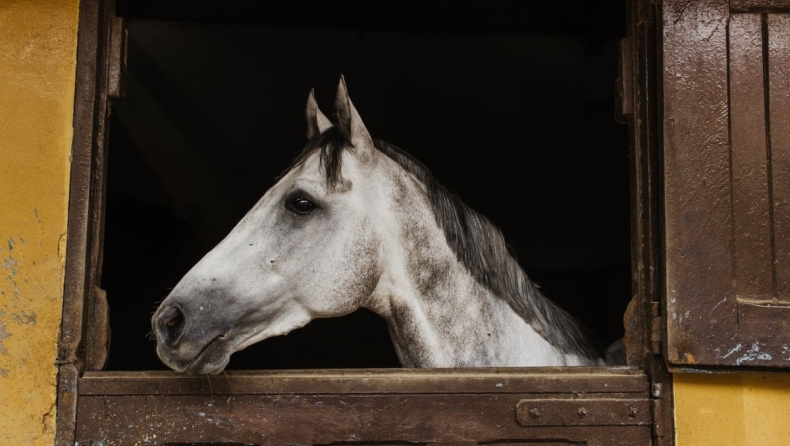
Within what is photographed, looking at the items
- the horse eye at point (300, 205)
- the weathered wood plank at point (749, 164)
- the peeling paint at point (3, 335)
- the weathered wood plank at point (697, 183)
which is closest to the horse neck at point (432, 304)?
the horse eye at point (300, 205)

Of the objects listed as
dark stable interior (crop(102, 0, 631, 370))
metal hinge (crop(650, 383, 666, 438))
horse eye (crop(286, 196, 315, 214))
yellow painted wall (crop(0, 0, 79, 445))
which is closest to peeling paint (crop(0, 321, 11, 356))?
yellow painted wall (crop(0, 0, 79, 445))

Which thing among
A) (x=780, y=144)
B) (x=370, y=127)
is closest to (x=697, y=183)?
(x=780, y=144)

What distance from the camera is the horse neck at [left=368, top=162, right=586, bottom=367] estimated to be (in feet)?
8.61

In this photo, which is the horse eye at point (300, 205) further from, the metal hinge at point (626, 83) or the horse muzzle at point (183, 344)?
the metal hinge at point (626, 83)

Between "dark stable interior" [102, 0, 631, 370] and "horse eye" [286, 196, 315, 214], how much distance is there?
3.06 m

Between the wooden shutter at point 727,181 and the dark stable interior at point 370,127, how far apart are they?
2.92 metres

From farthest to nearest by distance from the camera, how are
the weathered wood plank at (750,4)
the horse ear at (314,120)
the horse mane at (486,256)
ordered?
the horse ear at (314,120)
the horse mane at (486,256)
the weathered wood plank at (750,4)

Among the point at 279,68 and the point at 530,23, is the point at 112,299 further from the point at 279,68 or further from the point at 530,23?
the point at 530,23

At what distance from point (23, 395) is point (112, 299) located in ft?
10.3

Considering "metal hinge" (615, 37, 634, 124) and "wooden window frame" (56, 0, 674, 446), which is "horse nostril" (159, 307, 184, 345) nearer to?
"wooden window frame" (56, 0, 674, 446)

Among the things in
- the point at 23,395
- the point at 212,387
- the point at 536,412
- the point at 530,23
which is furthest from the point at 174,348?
the point at 530,23

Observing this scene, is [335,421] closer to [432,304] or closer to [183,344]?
[183,344]

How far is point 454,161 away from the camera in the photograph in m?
5.61

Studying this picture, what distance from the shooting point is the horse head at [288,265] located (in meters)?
2.16
